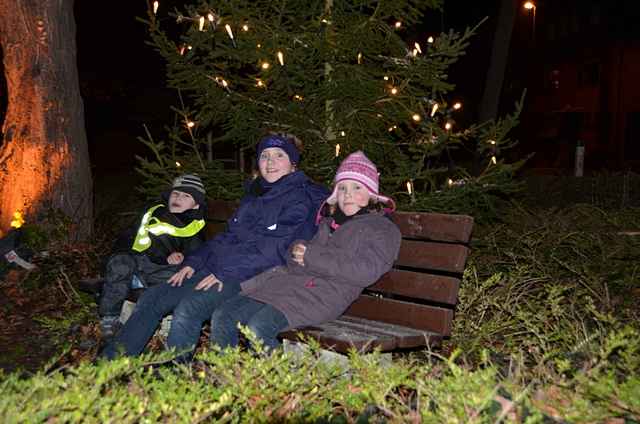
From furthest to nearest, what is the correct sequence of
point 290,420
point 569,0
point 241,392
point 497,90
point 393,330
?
point 569,0 < point 497,90 < point 393,330 < point 241,392 < point 290,420

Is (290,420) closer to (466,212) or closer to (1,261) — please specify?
(466,212)

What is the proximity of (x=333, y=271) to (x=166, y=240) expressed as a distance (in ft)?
5.11

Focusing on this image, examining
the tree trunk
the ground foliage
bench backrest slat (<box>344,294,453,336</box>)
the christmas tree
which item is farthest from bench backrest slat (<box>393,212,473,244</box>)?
the tree trunk

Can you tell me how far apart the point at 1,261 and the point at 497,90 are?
10.8 m

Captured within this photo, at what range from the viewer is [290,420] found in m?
2.84

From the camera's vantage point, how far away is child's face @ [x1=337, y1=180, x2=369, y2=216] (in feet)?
15.4

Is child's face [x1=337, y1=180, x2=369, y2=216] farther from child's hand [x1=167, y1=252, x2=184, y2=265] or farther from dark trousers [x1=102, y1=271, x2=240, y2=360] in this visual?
child's hand [x1=167, y1=252, x2=184, y2=265]

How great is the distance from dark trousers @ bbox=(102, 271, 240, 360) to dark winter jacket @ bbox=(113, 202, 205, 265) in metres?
0.46

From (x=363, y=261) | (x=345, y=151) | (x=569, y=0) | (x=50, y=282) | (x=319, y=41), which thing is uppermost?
(x=569, y=0)

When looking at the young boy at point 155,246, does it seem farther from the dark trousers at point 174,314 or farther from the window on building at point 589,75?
the window on building at point 589,75

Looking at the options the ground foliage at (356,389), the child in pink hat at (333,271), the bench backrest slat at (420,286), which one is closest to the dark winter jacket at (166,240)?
the child in pink hat at (333,271)

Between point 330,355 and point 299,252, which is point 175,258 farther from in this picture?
point 330,355

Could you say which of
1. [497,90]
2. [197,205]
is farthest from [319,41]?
[497,90]

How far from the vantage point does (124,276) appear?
538 centimetres
